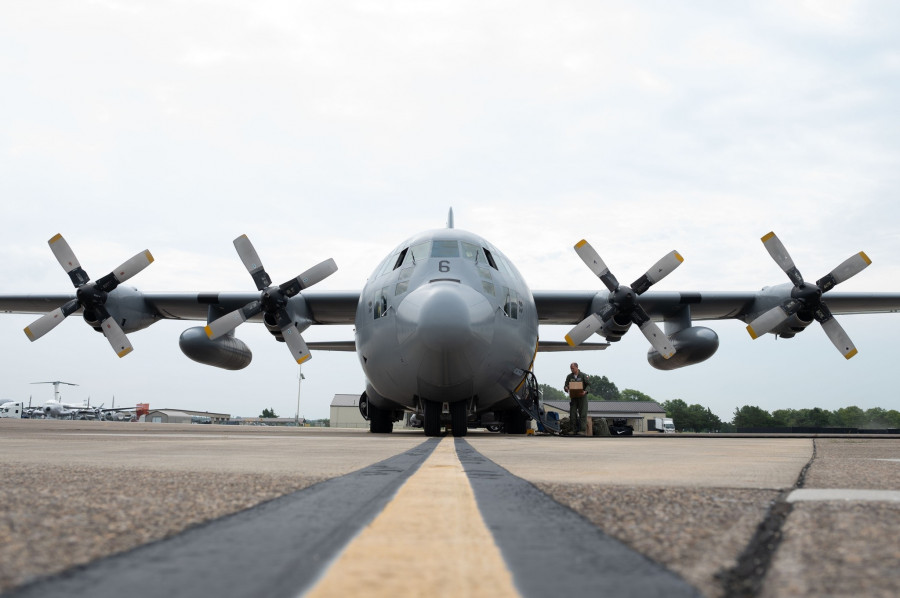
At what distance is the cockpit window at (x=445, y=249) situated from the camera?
13.1 meters

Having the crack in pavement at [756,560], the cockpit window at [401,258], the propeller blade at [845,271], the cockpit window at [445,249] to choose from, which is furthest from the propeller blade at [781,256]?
the crack in pavement at [756,560]

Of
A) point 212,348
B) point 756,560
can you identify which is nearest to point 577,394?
point 212,348

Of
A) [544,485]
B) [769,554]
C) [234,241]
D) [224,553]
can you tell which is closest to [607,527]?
[769,554]

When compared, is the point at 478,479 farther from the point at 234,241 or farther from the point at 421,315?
the point at 234,241

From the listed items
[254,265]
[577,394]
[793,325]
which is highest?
[254,265]

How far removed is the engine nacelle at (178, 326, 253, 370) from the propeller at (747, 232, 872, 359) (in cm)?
1384

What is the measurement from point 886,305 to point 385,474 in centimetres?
2098

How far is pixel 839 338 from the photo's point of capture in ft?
58.1

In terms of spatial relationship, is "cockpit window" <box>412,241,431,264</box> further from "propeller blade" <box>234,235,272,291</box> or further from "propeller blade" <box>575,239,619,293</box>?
"propeller blade" <box>234,235,272,291</box>

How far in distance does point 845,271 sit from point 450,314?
1176cm

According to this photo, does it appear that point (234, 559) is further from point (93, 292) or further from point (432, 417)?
point (93, 292)

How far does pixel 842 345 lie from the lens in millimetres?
17688

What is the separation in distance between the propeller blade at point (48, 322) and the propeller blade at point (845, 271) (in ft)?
63.0

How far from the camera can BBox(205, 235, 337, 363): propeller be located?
56.0 feet
